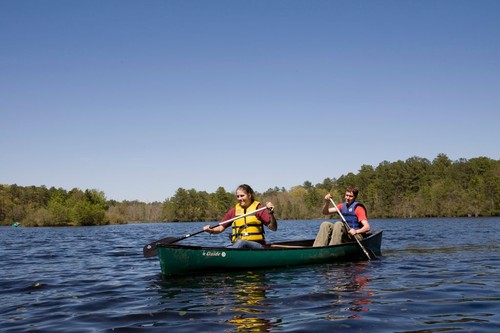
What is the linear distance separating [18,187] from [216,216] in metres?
56.4

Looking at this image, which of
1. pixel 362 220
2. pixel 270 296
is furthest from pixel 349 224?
pixel 270 296

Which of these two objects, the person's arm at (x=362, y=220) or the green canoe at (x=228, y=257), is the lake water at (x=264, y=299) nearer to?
the green canoe at (x=228, y=257)

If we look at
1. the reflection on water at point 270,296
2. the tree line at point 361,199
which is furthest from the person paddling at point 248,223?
the tree line at point 361,199

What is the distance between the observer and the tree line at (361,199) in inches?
3246

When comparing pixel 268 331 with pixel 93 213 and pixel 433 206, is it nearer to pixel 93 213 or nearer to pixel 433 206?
pixel 93 213

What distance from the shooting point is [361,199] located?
107m

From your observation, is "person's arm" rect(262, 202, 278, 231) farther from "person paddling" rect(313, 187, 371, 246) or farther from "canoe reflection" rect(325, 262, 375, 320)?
"person paddling" rect(313, 187, 371, 246)

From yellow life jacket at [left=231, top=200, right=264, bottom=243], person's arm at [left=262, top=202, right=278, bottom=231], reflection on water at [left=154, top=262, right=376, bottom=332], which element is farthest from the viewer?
yellow life jacket at [left=231, top=200, right=264, bottom=243]

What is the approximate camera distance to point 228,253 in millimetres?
9117

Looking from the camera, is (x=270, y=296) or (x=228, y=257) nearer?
(x=270, y=296)

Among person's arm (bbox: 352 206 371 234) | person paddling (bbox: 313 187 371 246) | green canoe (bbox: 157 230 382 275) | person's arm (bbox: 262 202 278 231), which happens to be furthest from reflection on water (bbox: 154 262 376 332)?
person paddling (bbox: 313 187 371 246)

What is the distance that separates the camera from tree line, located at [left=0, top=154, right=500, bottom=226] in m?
82.4

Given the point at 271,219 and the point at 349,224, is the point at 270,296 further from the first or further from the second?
the point at 349,224

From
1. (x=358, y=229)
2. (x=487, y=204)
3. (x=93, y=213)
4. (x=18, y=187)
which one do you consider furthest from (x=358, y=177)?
(x=358, y=229)
